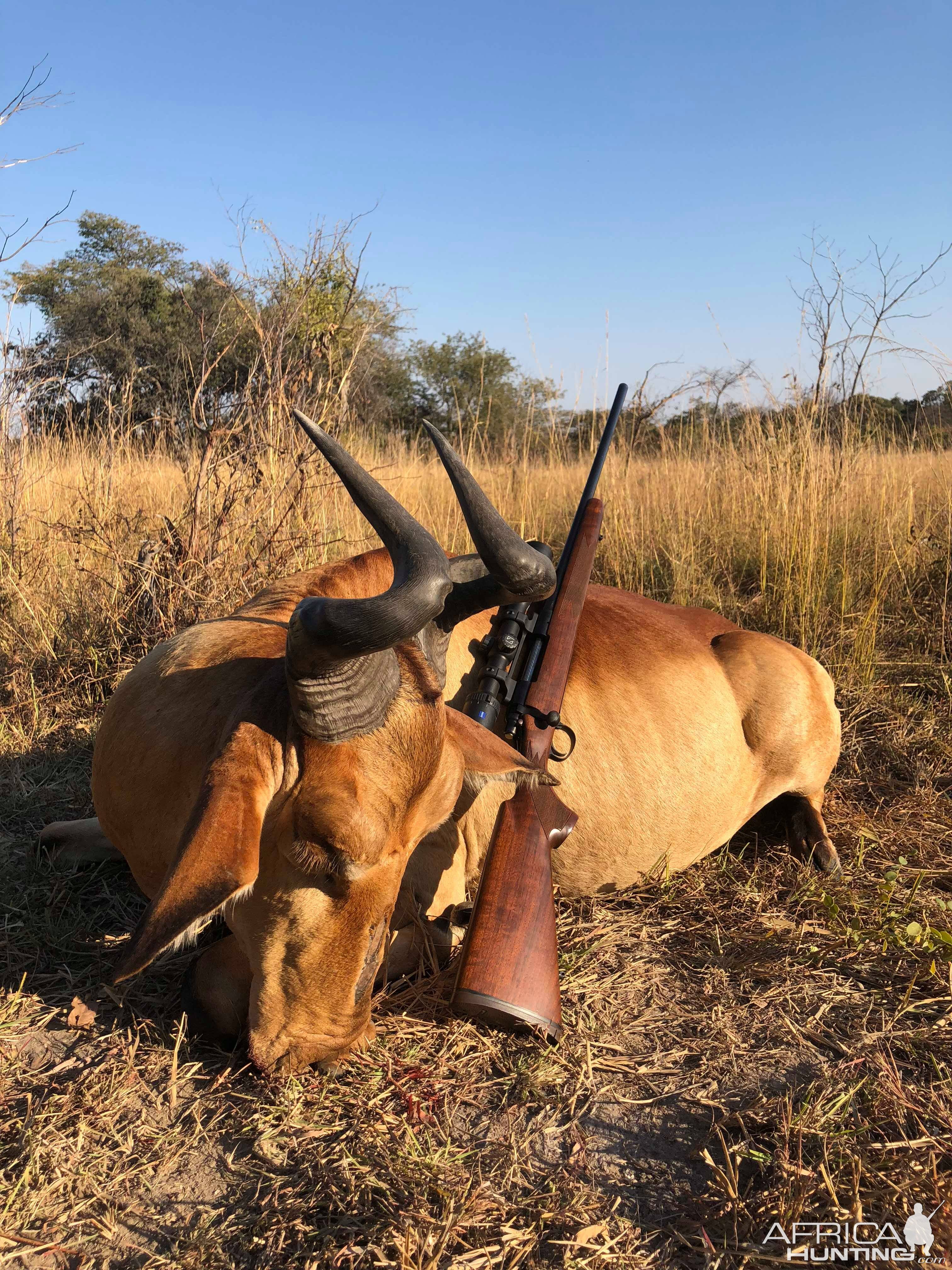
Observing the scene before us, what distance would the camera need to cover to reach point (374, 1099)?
235 cm

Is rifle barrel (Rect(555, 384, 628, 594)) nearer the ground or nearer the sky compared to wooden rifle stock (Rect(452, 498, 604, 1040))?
nearer the sky

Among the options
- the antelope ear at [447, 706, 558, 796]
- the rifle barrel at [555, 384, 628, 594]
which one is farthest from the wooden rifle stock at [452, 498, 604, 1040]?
the rifle barrel at [555, 384, 628, 594]

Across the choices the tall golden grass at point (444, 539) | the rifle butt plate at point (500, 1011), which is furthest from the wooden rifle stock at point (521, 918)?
the tall golden grass at point (444, 539)

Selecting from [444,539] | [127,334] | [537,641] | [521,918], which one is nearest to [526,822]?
[521,918]

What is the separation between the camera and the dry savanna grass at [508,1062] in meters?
1.97

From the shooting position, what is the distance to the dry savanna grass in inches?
77.5

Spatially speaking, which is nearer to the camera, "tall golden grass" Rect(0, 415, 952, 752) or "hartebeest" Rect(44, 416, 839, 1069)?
"hartebeest" Rect(44, 416, 839, 1069)

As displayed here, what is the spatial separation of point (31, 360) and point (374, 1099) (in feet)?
20.0

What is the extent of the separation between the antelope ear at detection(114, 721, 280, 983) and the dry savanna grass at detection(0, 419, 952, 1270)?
2.16ft

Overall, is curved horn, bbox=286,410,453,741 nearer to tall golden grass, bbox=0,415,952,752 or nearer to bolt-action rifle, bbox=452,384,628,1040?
bolt-action rifle, bbox=452,384,628,1040

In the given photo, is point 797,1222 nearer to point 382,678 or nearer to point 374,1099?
point 374,1099

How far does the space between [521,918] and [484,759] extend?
50 centimetres

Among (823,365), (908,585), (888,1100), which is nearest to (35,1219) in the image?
(888,1100)

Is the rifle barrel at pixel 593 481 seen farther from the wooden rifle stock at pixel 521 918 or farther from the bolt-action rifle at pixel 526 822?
the wooden rifle stock at pixel 521 918
